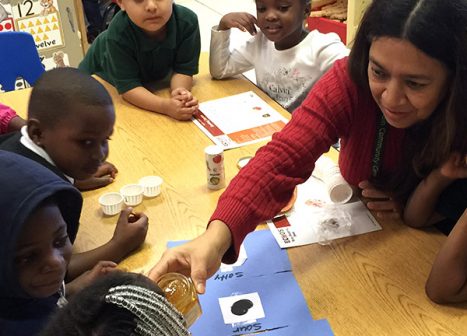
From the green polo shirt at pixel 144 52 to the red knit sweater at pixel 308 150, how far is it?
2.86ft

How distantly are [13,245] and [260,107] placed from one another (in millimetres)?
1213

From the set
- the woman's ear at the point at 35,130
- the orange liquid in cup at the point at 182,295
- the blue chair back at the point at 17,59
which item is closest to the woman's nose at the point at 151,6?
the blue chair back at the point at 17,59

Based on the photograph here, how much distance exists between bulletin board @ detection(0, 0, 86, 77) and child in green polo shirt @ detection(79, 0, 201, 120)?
4.07 ft

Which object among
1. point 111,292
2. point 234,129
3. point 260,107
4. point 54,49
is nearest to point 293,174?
point 234,129

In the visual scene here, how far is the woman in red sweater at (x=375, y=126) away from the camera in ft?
3.58

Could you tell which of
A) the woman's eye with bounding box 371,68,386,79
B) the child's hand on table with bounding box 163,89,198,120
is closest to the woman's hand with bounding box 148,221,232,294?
the woman's eye with bounding box 371,68,386,79

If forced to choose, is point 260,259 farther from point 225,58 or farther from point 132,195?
point 225,58

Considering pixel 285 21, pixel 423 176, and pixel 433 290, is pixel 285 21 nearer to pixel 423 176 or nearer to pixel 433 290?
pixel 423 176

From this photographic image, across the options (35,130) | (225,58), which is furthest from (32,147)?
(225,58)

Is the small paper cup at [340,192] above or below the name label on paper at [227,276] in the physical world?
above

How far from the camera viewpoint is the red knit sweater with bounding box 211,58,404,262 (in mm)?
1221

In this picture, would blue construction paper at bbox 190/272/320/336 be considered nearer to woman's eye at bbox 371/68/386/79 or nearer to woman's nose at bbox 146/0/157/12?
woman's eye at bbox 371/68/386/79

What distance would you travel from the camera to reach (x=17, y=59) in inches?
88.5

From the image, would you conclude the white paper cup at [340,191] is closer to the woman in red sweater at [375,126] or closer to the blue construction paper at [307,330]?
the woman in red sweater at [375,126]
